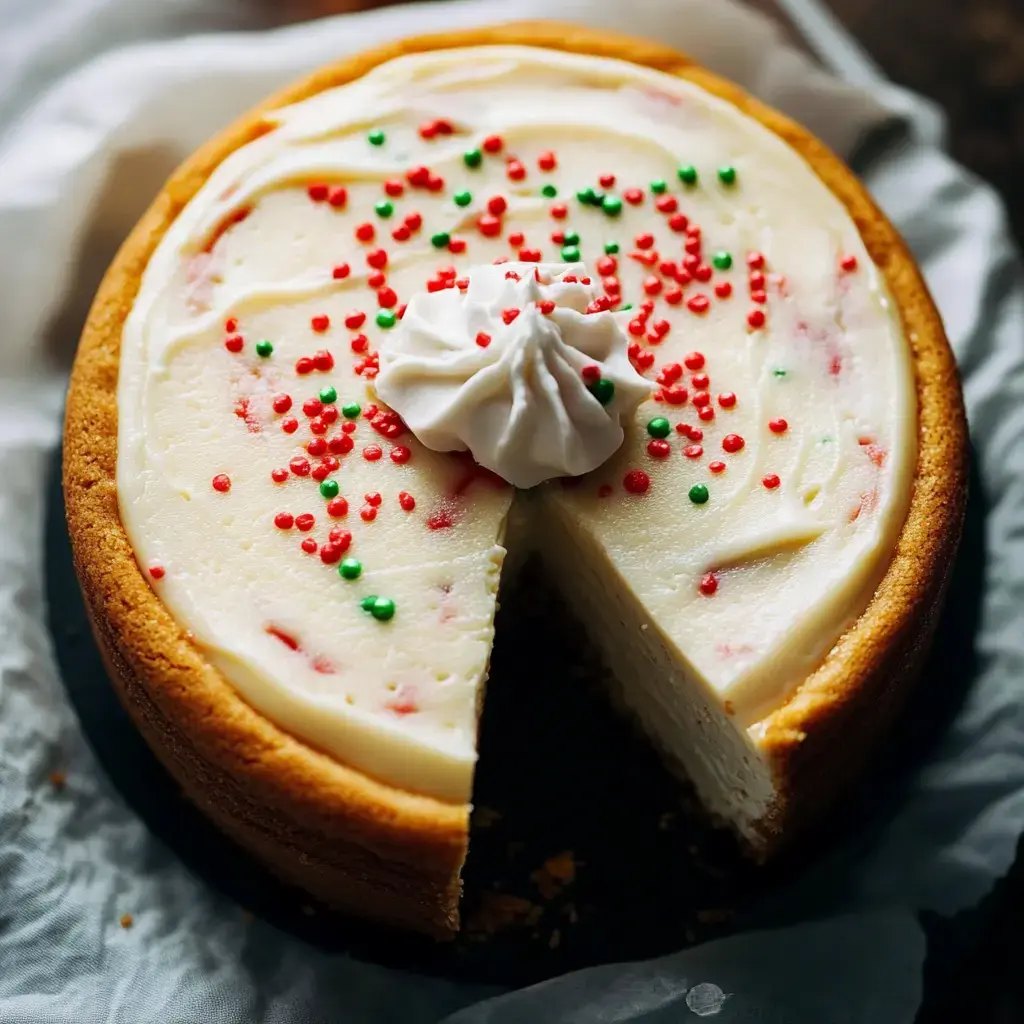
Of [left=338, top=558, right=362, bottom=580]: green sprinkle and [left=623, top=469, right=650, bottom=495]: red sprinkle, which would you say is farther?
[left=623, top=469, right=650, bottom=495]: red sprinkle

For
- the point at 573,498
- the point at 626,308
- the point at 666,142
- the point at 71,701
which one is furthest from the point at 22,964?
the point at 666,142

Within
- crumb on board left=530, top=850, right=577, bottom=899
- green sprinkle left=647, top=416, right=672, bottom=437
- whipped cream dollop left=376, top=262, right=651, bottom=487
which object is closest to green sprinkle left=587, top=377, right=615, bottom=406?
whipped cream dollop left=376, top=262, right=651, bottom=487

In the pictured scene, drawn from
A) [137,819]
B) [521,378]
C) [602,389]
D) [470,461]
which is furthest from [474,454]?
[137,819]

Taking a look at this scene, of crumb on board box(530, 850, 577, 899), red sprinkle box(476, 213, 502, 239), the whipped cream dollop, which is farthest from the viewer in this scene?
red sprinkle box(476, 213, 502, 239)

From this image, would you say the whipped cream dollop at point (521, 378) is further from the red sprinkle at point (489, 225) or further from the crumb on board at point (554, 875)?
the crumb on board at point (554, 875)

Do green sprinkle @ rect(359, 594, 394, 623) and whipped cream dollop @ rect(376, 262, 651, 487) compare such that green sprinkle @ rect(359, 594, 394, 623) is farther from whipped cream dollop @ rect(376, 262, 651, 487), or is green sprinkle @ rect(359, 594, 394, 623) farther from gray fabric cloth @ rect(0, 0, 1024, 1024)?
gray fabric cloth @ rect(0, 0, 1024, 1024)

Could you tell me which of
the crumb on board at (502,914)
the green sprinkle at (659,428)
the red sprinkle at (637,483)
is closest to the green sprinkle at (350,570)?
the red sprinkle at (637,483)

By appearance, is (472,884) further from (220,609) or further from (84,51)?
(84,51)

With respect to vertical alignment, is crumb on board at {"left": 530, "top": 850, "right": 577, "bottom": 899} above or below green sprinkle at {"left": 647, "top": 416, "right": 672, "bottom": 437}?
below
